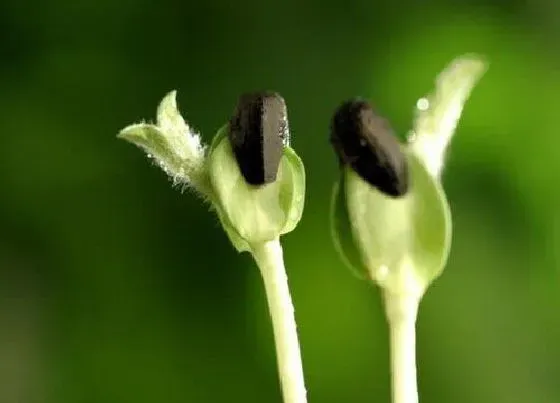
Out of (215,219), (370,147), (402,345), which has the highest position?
(215,219)

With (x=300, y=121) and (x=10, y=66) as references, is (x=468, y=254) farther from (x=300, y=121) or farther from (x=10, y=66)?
(x=10, y=66)

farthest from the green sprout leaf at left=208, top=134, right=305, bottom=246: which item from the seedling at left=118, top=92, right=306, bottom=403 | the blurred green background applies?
the blurred green background

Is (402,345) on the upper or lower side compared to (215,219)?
lower

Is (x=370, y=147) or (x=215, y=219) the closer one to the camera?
(x=370, y=147)

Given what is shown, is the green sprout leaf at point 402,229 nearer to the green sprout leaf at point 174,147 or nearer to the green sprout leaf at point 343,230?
the green sprout leaf at point 343,230

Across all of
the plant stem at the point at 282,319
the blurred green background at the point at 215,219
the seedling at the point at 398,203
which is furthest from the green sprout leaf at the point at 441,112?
the blurred green background at the point at 215,219

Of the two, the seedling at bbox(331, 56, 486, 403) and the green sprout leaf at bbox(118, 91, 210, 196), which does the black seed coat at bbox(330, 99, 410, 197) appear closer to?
the seedling at bbox(331, 56, 486, 403)

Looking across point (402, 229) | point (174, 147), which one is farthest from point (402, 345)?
point (174, 147)

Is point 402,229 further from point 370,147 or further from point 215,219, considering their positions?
point 215,219
